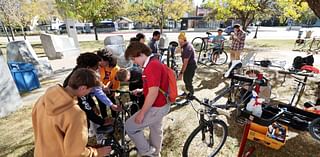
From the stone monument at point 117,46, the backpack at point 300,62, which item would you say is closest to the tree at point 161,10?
the stone monument at point 117,46

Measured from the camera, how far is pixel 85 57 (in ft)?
7.18

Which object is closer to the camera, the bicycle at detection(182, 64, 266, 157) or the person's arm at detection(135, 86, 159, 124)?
the person's arm at detection(135, 86, 159, 124)

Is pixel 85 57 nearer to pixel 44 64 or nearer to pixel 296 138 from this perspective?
pixel 296 138

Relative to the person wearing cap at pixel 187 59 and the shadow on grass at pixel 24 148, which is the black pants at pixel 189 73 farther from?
the shadow on grass at pixel 24 148

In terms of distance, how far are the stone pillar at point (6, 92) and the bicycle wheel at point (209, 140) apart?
3.95m

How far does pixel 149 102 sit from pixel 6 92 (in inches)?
150

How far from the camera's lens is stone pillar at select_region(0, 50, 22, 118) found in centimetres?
402

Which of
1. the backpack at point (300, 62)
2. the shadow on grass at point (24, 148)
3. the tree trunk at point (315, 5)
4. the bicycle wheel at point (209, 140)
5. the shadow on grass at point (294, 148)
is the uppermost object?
the tree trunk at point (315, 5)

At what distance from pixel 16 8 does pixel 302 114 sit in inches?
815

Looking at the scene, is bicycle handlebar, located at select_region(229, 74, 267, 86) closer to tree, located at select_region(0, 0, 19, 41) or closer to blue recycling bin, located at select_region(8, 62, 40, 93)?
blue recycling bin, located at select_region(8, 62, 40, 93)

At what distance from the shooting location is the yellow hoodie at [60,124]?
1211mm

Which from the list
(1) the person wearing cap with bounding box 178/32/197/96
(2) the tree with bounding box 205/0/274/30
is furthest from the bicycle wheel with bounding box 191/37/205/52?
(1) the person wearing cap with bounding box 178/32/197/96

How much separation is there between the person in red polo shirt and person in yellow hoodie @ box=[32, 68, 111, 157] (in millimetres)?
696

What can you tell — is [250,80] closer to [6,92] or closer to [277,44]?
[6,92]
